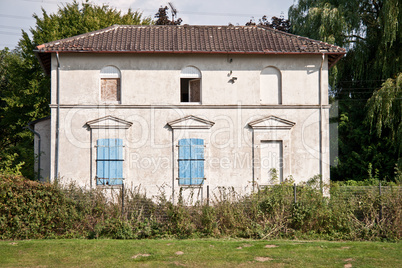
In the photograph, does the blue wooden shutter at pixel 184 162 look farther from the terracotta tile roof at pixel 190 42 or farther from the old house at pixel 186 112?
the terracotta tile roof at pixel 190 42

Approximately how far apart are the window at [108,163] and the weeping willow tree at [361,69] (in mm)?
12831

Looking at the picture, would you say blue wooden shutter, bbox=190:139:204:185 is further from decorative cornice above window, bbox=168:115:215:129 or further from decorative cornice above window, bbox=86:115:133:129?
decorative cornice above window, bbox=86:115:133:129

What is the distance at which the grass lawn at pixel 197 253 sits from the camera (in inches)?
431

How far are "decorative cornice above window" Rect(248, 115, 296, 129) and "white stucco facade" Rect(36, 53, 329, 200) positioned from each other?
4cm

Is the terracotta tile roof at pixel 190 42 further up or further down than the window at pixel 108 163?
further up

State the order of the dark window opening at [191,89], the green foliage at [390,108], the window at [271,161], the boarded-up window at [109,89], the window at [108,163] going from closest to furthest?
the window at [108,163]
the window at [271,161]
the boarded-up window at [109,89]
the dark window opening at [191,89]
the green foliage at [390,108]

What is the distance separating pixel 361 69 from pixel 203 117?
11.5 metres

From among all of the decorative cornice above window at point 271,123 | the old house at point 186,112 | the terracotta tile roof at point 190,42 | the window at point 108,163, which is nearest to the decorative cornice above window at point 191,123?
the old house at point 186,112

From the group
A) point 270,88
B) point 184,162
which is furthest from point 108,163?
point 270,88

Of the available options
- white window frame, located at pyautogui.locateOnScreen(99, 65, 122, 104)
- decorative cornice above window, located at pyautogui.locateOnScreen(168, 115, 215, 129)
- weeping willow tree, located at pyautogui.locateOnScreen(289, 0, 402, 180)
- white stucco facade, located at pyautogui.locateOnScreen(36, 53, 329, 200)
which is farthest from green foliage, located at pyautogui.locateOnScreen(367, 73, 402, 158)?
white window frame, located at pyautogui.locateOnScreen(99, 65, 122, 104)

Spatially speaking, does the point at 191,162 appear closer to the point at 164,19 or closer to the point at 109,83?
the point at 109,83

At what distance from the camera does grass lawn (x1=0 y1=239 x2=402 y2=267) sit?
10953 mm

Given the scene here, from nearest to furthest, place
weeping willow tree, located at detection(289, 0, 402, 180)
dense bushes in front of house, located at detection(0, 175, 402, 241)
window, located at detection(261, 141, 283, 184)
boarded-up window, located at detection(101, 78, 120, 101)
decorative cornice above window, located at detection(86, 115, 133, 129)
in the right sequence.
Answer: dense bushes in front of house, located at detection(0, 175, 402, 241) < decorative cornice above window, located at detection(86, 115, 133, 129) < window, located at detection(261, 141, 283, 184) < boarded-up window, located at detection(101, 78, 120, 101) < weeping willow tree, located at detection(289, 0, 402, 180)

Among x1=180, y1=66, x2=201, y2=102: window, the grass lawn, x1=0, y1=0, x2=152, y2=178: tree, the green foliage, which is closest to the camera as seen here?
the grass lawn
